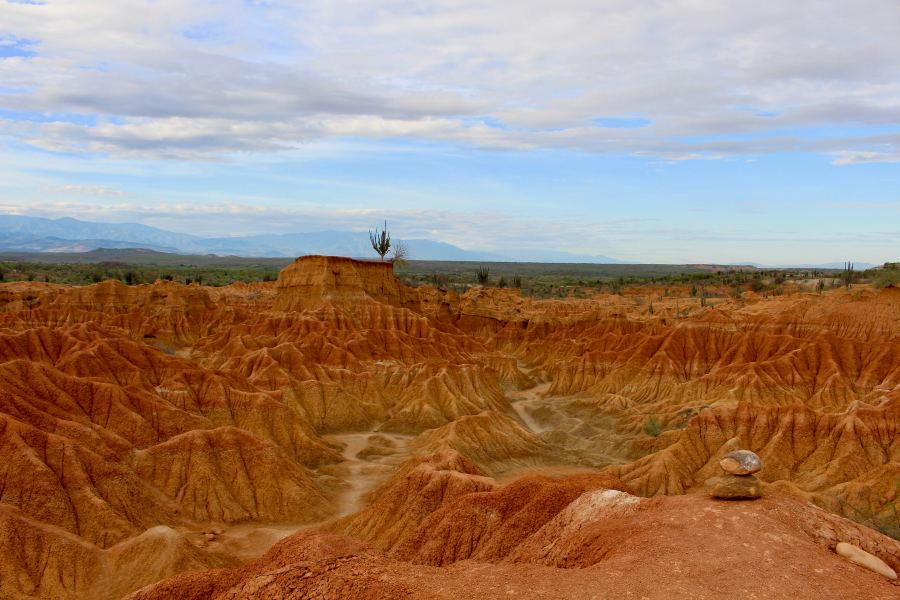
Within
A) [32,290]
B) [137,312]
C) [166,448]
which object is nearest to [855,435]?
[166,448]

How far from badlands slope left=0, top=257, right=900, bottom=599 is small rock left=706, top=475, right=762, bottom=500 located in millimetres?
279

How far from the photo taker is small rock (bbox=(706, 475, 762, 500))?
18.3 meters

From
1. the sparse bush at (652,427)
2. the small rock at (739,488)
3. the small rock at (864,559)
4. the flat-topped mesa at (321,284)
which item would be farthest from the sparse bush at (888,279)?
the small rock at (864,559)

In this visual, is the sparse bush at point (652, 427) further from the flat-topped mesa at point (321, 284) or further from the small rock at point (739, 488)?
the flat-topped mesa at point (321, 284)

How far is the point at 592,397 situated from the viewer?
69062mm

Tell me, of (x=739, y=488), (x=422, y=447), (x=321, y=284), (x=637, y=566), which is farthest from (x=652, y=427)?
(x=321, y=284)

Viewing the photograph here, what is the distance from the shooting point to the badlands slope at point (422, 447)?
54.5ft

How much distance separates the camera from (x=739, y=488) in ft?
60.1

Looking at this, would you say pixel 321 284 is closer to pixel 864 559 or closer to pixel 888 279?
pixel 888 279

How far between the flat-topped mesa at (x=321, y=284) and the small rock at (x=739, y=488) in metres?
72.5

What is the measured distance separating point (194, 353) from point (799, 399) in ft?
210

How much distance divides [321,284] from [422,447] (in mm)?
43251

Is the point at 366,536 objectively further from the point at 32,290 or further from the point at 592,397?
the point at 32,290

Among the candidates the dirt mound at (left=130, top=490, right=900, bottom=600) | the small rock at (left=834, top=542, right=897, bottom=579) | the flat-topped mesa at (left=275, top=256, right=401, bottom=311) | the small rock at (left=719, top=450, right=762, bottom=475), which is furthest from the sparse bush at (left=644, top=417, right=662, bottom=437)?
the flat-topped mesa at (left=275, top=256, right=401, bottom=311)
